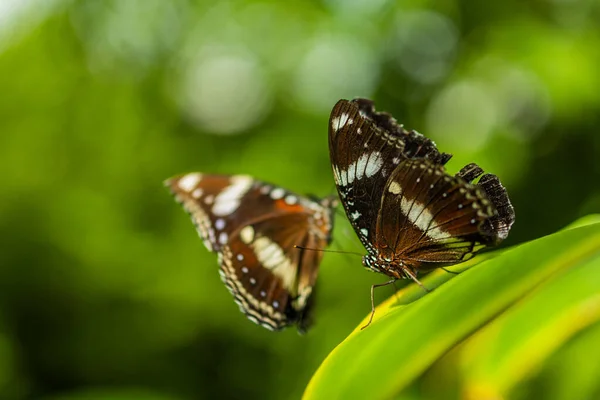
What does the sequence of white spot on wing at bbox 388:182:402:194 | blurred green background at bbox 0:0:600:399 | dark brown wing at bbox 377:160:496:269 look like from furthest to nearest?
1. blurred green background at bbox 0:0:600:399
2. white spot on wing at bbox 388:182:402:194
3. dark brown wing at bbox 377:160:496:269

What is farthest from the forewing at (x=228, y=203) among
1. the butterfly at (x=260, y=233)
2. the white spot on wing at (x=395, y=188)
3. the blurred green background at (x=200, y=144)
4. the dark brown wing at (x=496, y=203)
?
the dark brown wing at (x=496, y=203)

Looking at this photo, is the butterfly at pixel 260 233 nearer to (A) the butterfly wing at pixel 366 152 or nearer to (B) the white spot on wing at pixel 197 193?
(B) the white spot on wing at pixel 197 193

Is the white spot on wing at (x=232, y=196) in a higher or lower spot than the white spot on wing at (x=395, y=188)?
higher

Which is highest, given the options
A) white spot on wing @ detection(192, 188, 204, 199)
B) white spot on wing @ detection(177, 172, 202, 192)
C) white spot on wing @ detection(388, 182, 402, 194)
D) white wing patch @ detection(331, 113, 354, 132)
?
white spot on wing @ detection(177, 172, 202, 192)

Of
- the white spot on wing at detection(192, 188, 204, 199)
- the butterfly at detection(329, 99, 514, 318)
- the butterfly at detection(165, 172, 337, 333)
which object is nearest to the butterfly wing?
the butterfly at detection(329, 99, 514, 318)

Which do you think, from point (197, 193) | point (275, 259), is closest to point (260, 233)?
point (275, 259)

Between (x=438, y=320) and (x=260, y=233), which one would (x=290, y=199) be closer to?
(x=260, y=233)

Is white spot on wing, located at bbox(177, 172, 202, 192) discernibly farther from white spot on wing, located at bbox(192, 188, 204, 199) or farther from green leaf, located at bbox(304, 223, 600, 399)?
green leaf, located at bbox(304, 223, 600, 399)

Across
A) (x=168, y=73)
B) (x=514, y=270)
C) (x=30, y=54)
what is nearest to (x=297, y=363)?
(x=168, y=73)
